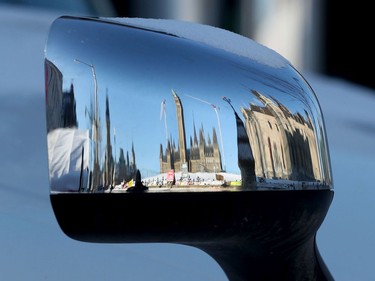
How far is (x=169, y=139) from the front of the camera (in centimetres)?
71

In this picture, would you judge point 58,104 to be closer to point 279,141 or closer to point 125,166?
point 125,166

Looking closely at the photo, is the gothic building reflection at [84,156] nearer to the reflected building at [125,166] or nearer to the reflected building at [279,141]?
the reflected building at [125,166]

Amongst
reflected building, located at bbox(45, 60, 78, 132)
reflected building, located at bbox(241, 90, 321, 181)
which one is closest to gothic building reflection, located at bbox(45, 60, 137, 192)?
reflected building, located at bbox(45, 60, 78, 132)

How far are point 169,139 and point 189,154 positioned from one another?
0.02 meters

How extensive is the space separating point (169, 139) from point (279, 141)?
0.11 metres

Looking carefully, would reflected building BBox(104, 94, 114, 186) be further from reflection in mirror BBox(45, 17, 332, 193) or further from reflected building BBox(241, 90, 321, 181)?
reflected building BBox(241, 90, 321, 181)

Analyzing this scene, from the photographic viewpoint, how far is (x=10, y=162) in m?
1.07

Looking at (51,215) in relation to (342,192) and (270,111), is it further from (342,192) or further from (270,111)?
(342,192)

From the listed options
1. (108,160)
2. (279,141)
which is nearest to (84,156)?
(108,160)

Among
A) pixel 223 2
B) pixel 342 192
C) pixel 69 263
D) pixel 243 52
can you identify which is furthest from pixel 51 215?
pixel 223 2

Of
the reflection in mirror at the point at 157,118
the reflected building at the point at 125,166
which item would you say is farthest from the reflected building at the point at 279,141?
the reflected building at the point at 125,166

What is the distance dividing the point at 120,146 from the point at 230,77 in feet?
0.39

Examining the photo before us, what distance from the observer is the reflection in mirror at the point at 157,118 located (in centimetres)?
Result: 70

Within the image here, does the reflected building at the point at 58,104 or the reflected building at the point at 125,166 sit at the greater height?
the reflected building at the point at 58,104
